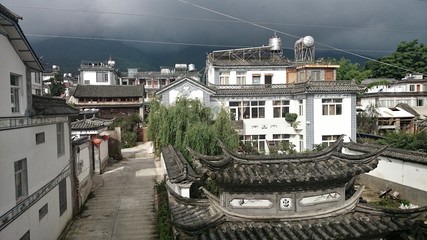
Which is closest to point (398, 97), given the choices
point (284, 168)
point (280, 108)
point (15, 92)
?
point (280, 108)

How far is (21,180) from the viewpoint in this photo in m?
9.62

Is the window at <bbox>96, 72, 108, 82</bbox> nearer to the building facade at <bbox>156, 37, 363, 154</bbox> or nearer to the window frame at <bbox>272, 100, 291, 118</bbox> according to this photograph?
the building facade at <bbox>156, 37, 363, 154</bbox>

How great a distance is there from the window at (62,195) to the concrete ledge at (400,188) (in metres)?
15.6

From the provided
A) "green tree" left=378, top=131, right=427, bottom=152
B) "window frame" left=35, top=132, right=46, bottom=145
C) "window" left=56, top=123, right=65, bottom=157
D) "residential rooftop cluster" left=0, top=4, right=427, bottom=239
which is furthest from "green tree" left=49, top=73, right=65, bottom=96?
"green tree" left=378, top=131, right=427, bottom=152

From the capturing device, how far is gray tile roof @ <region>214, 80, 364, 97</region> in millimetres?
25844

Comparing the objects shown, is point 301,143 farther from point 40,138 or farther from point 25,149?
point 25,149

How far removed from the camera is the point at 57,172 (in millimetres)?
12914

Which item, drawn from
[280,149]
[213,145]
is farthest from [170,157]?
[280,149]

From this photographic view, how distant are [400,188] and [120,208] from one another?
13867 millimetres

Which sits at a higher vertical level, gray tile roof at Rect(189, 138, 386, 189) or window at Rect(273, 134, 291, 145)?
gray tile roof at Rect(189, 138, 386, 189)

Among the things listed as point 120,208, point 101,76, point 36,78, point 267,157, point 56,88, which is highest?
point 101,76

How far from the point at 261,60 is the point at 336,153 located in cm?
2518

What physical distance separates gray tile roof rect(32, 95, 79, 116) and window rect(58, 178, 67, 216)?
9.34ft

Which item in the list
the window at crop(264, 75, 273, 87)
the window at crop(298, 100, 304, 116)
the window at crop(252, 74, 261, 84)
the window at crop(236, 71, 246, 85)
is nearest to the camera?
the window at crop(298, 100, 304, 116)
